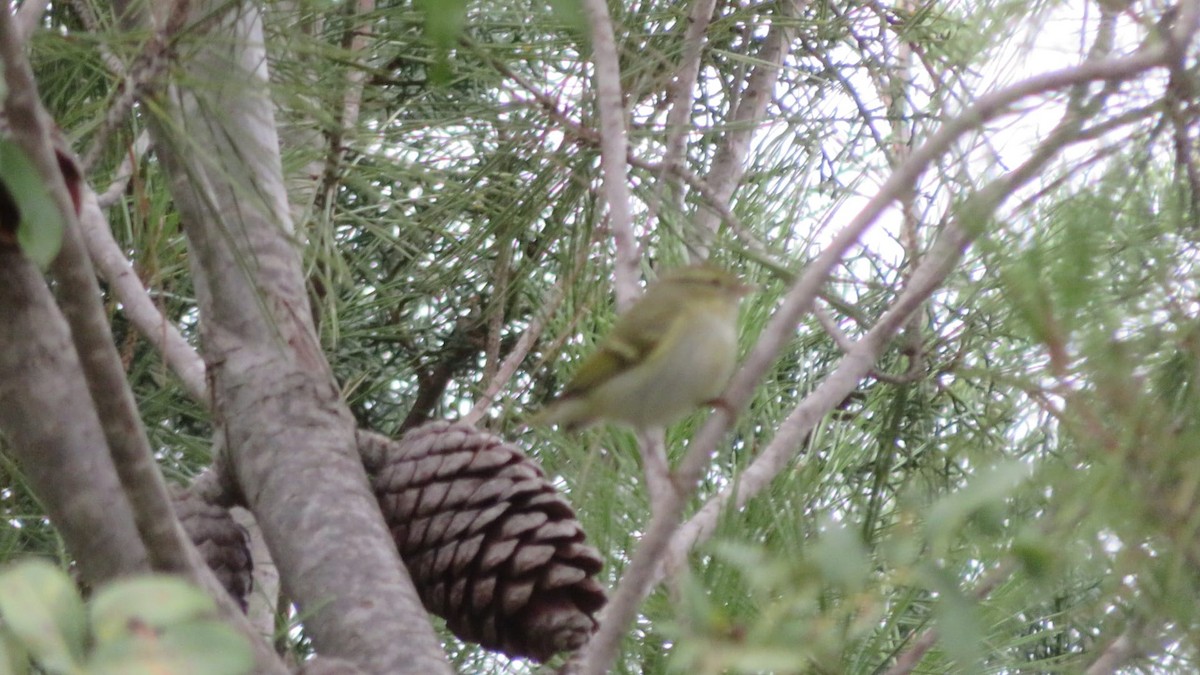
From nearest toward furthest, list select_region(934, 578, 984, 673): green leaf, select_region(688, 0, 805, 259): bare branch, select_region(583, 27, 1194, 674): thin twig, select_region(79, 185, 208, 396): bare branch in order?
1. select_region(934, 578, 984, 673): green leaf
2. select_region(583, 27, 1194, 674): thin twig
3. select_region(79, 185, 208, 396): bare branch
4. select_region(688, 0, 805, 259): bare branch

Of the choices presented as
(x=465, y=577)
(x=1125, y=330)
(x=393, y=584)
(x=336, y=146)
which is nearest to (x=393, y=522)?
(x=465, y=577)

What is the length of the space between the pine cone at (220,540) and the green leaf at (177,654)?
2.20 feet

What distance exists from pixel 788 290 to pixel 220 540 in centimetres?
59

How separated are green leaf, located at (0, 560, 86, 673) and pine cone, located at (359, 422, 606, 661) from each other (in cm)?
71

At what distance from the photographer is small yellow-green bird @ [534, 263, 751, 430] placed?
1.08 metres

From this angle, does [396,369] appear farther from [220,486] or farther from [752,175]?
[220,486]

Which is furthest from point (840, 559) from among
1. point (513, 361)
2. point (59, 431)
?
point (513, 361)

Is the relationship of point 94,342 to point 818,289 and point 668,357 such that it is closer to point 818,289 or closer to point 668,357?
point 818,289

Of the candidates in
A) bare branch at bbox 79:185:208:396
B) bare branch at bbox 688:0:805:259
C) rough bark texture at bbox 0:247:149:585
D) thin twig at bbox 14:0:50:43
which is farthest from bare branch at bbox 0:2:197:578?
bare branch at bbox 688:0:805:259

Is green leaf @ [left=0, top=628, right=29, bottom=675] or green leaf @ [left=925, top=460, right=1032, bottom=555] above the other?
green leaf @ [left=925, top=460, right=1032, bottom=555]

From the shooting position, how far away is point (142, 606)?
1.20 feet

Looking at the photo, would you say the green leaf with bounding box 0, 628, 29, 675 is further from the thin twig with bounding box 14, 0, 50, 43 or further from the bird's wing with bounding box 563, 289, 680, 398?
the bird's wing with bounding box 563, 289, 680, 398

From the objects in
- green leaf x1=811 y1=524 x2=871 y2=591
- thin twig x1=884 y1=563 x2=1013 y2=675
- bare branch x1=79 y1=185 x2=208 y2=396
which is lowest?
green leaf x1=811 y1=524 x2=871 y2=591

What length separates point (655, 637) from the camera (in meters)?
1.19
